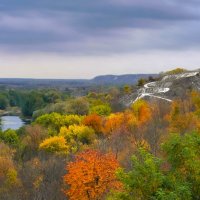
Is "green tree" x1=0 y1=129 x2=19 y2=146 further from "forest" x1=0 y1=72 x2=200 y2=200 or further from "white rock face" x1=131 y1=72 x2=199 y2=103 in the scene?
"white rock face" x1=131 y1=72 x2=199 y2=103

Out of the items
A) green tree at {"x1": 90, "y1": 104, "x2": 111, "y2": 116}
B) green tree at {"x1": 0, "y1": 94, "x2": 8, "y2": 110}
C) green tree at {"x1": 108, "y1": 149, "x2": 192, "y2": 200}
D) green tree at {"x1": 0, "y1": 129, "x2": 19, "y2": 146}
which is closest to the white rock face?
green tree at {"x1": 90, "y1": 104, "x2": 111, "y2": 116}

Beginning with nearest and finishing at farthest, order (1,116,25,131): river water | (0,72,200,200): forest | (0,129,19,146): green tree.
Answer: (0,72,200,200): forest → (0,129,19,146): green tree → (1,116,25,131): river water

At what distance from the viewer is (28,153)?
6347 cm

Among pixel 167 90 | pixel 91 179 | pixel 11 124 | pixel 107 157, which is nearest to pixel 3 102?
pixel 11 124

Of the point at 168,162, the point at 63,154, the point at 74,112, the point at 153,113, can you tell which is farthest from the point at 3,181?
the point at 74,112

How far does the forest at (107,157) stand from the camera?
1725 cm

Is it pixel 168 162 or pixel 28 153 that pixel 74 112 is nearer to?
pixel 28 153

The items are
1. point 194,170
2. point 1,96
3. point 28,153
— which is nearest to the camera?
point 194,170

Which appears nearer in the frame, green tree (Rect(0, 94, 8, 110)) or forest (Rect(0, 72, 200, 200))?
forest (Rect(0, 72, 200, 200))

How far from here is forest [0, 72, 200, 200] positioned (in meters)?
17.2

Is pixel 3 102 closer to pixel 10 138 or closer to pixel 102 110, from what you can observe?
pixel 102 110

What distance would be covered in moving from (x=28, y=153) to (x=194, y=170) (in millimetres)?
47858

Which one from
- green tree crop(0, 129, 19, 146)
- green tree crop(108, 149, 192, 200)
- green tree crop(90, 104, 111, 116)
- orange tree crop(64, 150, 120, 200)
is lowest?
green tree crop(0, 129, 19, 146)

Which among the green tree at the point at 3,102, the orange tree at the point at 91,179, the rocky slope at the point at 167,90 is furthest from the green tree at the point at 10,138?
the green tree at the point at 3,102
